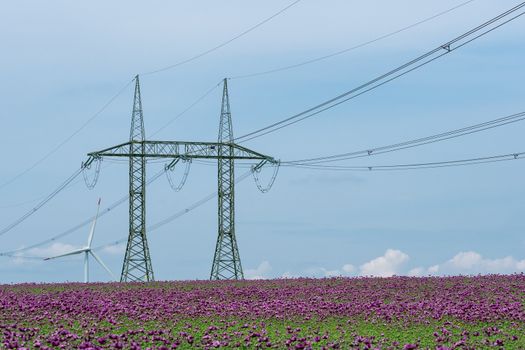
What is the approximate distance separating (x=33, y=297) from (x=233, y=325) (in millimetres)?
10300

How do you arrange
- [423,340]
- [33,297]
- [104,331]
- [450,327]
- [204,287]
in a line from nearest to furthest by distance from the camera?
1. [423,340]
2. [104,331]
3. [450,327]
4. [33,297]
5. [204,287]

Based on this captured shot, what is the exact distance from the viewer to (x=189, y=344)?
58.5 feet

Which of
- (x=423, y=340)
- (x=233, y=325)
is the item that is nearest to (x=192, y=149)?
(x=233, y=325)

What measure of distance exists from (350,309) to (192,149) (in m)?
31.5

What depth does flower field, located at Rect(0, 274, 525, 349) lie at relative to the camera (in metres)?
17.5

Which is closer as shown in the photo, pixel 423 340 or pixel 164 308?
pixel 423 340

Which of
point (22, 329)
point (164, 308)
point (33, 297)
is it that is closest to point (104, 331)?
point (22, 329)

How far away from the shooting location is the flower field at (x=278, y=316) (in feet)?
57.6

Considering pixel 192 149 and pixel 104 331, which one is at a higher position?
pixel 192 149

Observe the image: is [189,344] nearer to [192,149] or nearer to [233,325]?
[233,325]

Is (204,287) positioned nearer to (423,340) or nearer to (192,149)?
(423,340)

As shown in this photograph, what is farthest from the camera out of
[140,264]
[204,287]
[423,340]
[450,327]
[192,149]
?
[192,149]

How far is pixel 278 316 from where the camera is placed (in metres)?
23.5

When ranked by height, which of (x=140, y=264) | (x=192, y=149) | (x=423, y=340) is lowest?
(x=423, y=340)
